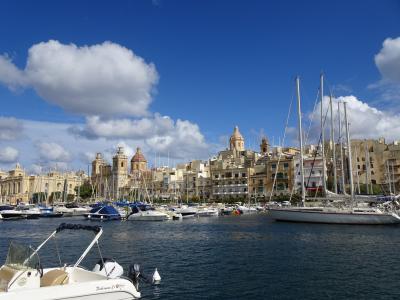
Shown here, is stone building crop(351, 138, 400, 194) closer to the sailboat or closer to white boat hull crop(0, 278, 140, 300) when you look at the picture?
the sailboat

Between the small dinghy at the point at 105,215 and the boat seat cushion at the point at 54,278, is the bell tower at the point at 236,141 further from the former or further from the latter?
the boat seat cushion at the point at 54,278

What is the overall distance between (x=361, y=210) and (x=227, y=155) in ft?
411

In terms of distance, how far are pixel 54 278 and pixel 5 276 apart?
1828mm

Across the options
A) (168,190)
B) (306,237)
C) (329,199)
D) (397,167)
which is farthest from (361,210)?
(168,190)

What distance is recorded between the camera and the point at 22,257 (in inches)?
656

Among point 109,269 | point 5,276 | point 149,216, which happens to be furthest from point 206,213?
point 5,276

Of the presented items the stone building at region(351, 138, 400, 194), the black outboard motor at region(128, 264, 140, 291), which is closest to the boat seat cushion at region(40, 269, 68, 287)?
the black outboard motor at region(128, 264, 140, 291)

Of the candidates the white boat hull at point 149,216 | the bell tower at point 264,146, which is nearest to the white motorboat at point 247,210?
the white boat hull at point 149,216

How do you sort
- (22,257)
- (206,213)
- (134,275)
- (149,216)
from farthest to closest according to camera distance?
(206,213) < (149,216) < (134,275) < (22,257)

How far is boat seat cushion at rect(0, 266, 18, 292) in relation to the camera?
15683 millimetres

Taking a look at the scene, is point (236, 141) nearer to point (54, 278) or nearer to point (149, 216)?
point (149, 216)

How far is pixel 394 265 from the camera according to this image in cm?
2836

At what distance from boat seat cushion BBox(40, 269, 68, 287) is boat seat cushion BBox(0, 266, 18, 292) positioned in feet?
4.38

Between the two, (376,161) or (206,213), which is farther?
(376,161)
